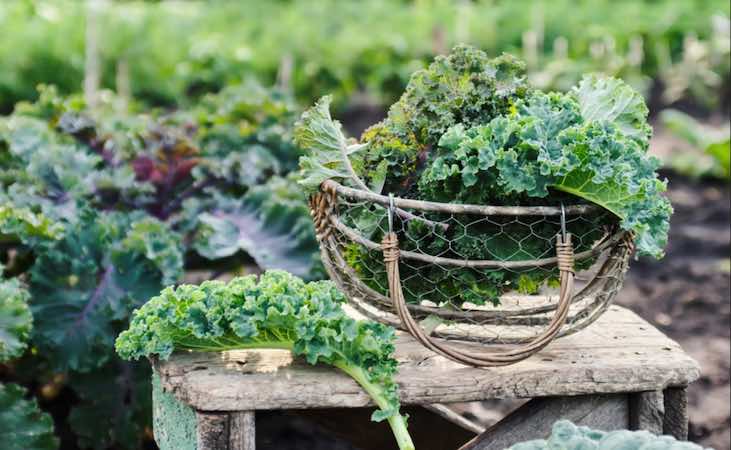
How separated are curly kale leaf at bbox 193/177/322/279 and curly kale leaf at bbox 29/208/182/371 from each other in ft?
0.52

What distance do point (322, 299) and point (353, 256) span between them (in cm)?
18

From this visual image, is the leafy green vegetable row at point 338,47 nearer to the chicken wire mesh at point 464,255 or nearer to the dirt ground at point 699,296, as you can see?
the dirt ground at point 699,296

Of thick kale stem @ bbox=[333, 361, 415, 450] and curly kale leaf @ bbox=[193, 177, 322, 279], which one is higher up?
curly kale leaf @ bbox=[193, 177, 322, 279]

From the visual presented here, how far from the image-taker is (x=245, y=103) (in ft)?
14.4

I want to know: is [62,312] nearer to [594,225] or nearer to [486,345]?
[486,345]

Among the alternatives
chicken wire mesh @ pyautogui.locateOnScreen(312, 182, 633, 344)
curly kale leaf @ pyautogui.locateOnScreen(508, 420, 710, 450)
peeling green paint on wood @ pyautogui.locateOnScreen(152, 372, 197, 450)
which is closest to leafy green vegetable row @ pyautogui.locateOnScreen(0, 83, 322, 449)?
peeling green paint on wood @ pyautogui.locateOnScreen(152, 372, 197, 450)

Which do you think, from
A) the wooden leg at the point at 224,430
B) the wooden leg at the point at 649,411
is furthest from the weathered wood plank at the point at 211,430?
the wooden leg at the point at 649,411

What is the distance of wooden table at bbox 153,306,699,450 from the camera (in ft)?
7.05

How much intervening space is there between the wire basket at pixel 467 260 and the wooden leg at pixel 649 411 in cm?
22

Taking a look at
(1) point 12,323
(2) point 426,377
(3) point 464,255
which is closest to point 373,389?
(2) point 426,377

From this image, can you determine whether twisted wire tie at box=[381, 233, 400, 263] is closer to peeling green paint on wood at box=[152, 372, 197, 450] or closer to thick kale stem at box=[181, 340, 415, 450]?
thick kale stem at box=[181, 340, 415, 450]

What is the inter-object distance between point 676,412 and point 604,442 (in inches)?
21.8

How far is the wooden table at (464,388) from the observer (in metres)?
2.15

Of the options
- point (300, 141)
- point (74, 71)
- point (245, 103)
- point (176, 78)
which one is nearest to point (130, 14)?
point (74, 71)
